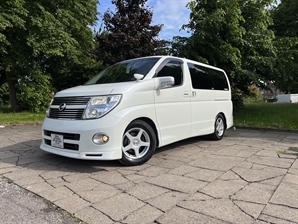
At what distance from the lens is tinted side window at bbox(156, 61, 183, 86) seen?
4.26 metres

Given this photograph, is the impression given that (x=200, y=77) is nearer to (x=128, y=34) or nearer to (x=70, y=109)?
(x=70, y=109)

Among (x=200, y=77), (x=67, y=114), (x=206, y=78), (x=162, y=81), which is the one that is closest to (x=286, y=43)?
(x=206, y=78)

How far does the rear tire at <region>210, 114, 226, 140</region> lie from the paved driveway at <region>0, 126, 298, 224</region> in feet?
3.34

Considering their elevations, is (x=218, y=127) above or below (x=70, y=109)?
below

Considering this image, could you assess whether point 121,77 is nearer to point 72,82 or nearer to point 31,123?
point 31,123

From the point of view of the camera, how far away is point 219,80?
6031mm

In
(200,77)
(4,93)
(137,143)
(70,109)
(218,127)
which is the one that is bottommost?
(218,127)

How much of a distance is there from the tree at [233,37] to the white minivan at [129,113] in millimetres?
4851

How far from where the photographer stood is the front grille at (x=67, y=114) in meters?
3.47

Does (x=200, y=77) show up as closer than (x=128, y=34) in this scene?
Yes

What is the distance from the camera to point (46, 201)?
2557mm

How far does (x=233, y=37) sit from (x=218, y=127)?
5135 millimetres

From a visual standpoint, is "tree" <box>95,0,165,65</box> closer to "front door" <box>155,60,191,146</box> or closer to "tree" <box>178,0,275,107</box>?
"tree" <box>178,0,275,107</box>

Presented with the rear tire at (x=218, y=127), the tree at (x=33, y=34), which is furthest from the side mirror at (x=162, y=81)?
the tree at (x=33, y=34)
